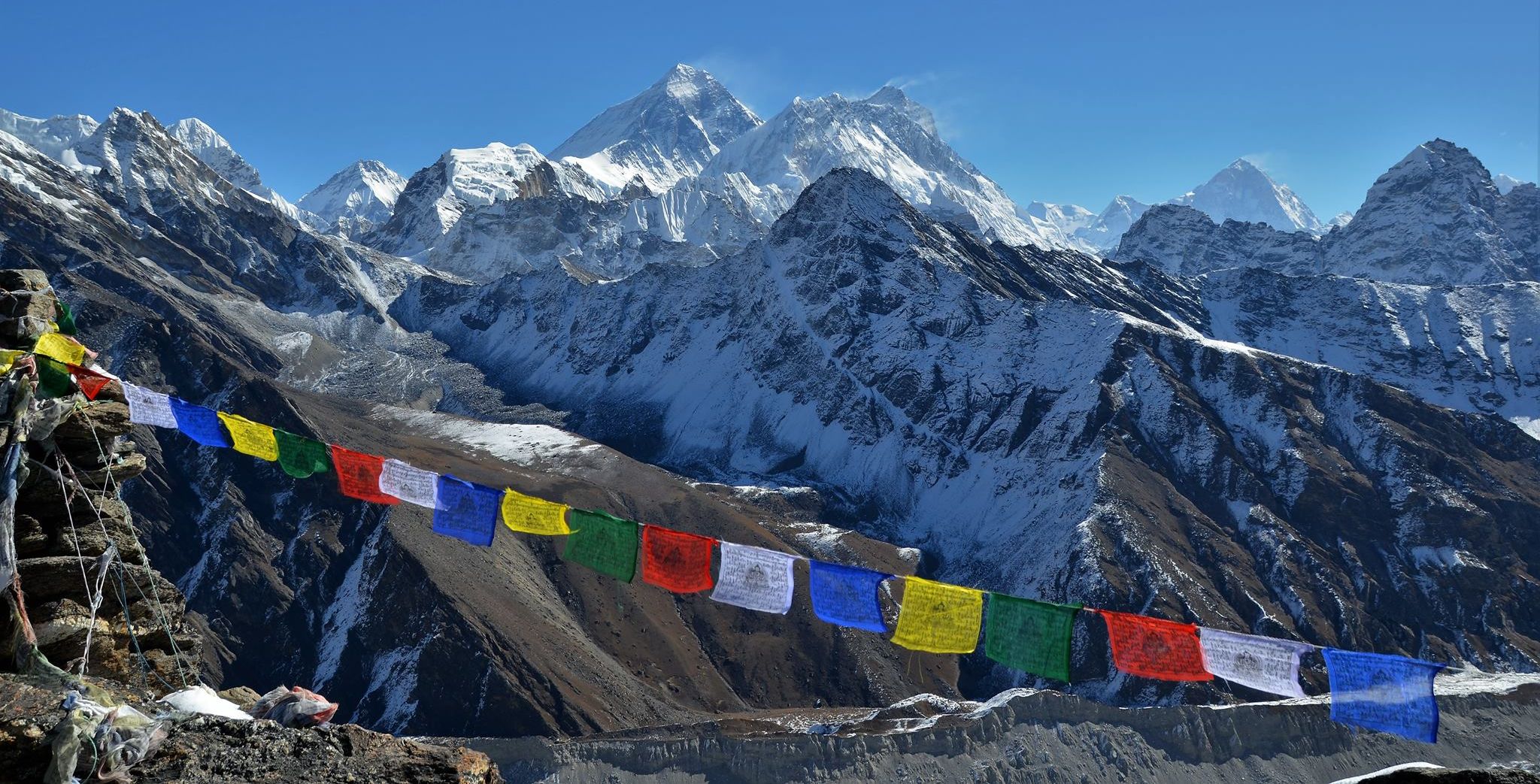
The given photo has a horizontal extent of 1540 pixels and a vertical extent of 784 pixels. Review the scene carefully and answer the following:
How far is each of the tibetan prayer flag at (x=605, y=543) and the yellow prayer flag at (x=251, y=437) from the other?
906cm

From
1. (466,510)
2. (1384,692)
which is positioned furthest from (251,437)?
(1384,692)

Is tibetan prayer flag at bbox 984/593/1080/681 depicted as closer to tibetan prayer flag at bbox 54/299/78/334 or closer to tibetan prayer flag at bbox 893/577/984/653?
tibetan prayer flag at bbox 893/577/984/653

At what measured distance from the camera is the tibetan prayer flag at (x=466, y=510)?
1180 inches

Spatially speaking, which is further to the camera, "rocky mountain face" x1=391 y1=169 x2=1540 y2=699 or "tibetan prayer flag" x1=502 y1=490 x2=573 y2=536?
"rocky mountain face" x1=391 y1=169 x2=1540 y2=699

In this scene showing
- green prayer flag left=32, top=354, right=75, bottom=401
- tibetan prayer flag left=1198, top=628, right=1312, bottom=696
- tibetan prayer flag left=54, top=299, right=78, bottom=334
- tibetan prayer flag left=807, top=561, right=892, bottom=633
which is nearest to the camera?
green prayer flag left=32, top=354, right=75, bottom=401

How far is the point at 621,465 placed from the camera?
492ft

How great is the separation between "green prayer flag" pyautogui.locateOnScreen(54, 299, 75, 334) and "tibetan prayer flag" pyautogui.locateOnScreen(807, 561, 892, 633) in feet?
56.8

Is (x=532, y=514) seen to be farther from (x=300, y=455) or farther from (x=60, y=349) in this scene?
(x=60, y=349)

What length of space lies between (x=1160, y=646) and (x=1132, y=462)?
391ft

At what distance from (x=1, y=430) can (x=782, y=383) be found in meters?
176

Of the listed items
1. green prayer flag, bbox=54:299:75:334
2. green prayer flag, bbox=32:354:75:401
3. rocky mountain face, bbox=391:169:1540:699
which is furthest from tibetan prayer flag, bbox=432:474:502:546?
rocky mountain face, bbox=391:169:1540:699

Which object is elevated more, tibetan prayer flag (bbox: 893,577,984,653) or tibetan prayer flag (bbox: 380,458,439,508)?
tibetan prayer flag (bbox: 380,458,439,508)

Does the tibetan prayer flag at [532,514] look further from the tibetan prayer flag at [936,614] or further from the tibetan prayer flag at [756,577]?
the tibetan prayer flag at [936,614]

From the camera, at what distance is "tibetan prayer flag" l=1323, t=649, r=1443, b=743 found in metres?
23.8
